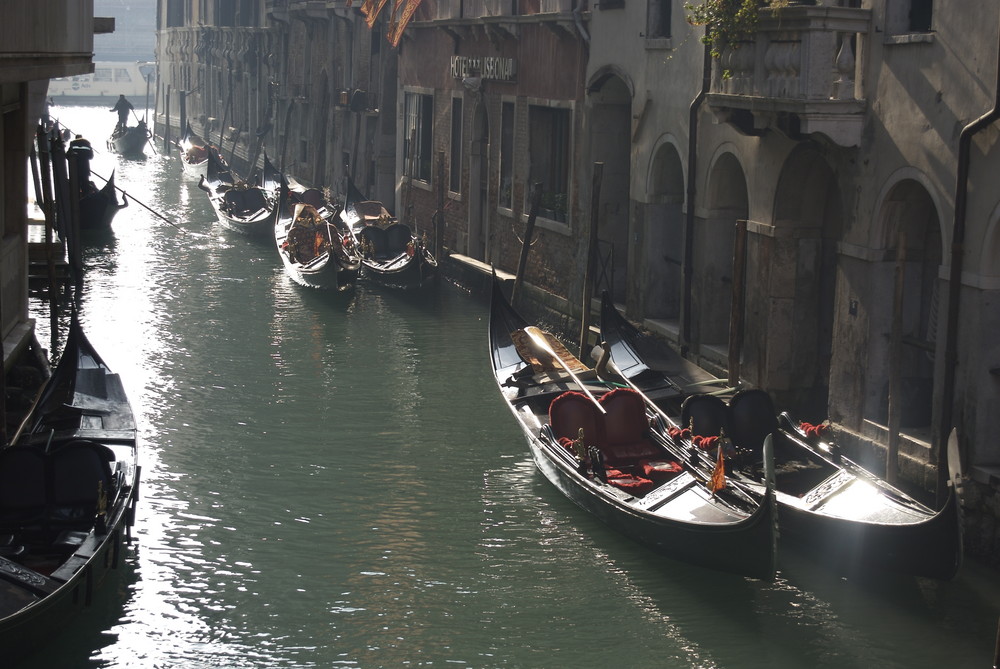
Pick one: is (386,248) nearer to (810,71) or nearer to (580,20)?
(580,20)

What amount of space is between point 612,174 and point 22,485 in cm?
817

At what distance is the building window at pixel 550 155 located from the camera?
49.8ft

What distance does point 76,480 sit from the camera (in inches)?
293

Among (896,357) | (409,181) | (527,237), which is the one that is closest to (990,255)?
(896,357)

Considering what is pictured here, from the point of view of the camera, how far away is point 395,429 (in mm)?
11117

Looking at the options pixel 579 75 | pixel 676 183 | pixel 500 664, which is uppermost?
pixel 579 75

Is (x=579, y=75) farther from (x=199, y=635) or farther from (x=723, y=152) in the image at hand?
(x=199, y=635)

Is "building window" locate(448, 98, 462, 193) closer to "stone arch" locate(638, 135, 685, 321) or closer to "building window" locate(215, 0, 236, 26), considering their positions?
"stone arch" locate(638, 135, 685, 321)

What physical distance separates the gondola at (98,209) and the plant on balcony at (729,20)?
43.2 ft

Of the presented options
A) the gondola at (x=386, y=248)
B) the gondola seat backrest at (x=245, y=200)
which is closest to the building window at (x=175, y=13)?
the gondola seat backrest at (x=245, y=200)

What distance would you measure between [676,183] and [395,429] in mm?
3624

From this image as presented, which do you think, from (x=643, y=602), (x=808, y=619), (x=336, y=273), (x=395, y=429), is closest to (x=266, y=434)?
(x=395, y=429)

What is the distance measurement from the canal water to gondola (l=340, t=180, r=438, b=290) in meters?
3.68

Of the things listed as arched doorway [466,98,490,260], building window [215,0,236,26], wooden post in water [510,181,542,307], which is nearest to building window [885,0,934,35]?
wooden post in water [510,181,542,307]
